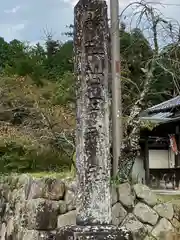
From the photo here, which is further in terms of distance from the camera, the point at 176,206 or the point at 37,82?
the point at 37,82

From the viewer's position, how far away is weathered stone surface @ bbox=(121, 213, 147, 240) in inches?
305

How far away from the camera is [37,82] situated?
19.9 metres

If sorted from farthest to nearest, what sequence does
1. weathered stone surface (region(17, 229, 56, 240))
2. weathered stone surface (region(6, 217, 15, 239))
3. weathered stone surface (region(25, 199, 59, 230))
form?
weathered stone surface (region(6, 217, 15, 239)), weathered stone surface (region(25, 199, 59, 230)), weathered stone surface (region(17, 229, 56, 240))

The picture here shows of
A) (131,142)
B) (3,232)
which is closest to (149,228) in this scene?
(131,142)

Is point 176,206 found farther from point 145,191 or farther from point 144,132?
point 144,132

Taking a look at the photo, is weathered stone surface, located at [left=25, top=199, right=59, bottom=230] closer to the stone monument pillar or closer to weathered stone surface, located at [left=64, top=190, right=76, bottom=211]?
weathered stone surface, located at [left=64, top=190, right=76, bottom=211]

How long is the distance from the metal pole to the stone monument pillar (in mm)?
3174

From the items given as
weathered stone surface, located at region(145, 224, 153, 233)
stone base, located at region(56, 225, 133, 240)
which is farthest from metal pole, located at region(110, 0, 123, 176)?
stone base, located at region(56, 225, 133, 240)

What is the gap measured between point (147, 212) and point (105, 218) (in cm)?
349

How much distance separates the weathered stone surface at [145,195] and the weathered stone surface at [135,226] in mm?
353

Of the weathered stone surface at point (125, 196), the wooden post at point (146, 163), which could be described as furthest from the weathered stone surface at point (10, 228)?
the wooden post at point (146, 163)

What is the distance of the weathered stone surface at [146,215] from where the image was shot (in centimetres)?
787

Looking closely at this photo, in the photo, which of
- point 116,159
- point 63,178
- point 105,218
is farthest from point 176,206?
point 105,218

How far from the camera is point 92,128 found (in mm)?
4723
